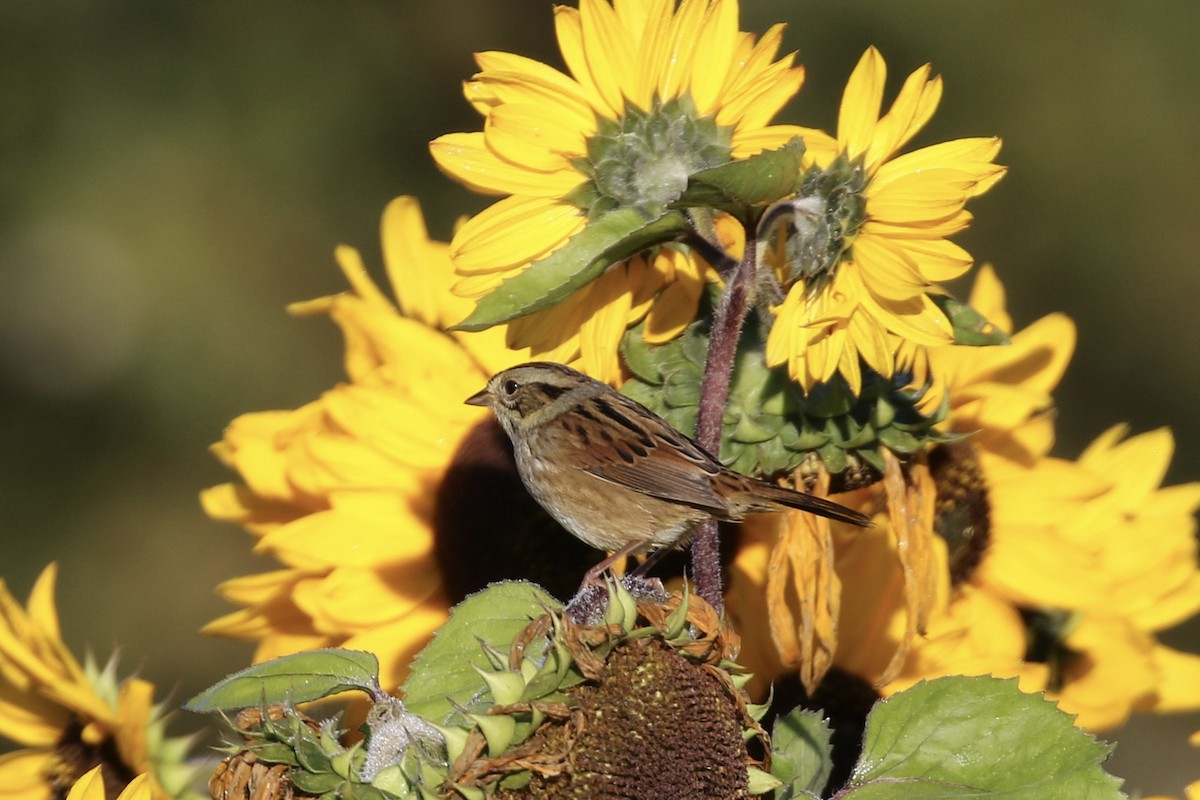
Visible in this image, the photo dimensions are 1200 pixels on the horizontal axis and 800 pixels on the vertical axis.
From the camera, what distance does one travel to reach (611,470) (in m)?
1.66

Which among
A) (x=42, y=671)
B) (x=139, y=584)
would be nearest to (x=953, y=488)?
Answer: (x=42, y=671)

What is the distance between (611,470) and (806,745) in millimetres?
467

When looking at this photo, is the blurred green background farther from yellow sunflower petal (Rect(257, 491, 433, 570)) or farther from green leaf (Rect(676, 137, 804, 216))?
green leaf (Rect(676, 137, 804, 216))

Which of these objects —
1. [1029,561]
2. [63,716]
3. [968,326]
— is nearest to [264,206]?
[63,716]

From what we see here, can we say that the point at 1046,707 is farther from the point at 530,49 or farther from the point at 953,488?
the point at 530,49

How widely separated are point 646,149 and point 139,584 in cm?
371

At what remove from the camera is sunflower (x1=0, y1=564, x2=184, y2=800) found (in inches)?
57.1

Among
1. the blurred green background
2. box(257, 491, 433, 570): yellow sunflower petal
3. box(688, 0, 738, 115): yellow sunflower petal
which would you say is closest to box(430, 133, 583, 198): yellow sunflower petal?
box(688, 0, 738, 115): yellow sunflower petal

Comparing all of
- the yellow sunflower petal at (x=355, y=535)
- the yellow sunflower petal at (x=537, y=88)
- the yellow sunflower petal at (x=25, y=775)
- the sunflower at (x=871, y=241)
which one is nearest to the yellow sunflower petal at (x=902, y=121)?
the sunflower at (x=871, y=241)

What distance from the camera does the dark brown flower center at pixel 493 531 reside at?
5.29ft

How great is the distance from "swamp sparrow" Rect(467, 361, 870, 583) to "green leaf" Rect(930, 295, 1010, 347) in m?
0.18

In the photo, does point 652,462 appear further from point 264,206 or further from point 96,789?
point 264,206

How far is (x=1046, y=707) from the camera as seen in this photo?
3.76 ft

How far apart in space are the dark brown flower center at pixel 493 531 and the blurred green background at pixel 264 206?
Answer: 2.70 m
